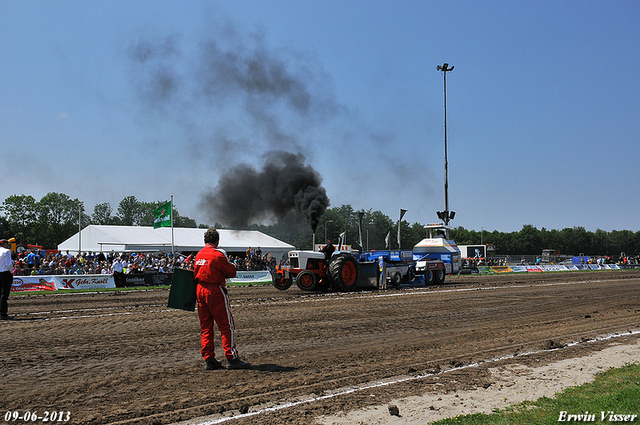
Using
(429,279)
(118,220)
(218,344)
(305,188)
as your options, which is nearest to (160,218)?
(305,188)

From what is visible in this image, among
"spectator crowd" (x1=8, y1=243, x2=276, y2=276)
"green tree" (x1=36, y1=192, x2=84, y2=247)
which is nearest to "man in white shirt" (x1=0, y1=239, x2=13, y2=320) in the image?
"spectator crowd" (x1=8, y1=243, x2=276, y2=276)

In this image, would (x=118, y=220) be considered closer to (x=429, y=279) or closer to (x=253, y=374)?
(x=429, y=279)

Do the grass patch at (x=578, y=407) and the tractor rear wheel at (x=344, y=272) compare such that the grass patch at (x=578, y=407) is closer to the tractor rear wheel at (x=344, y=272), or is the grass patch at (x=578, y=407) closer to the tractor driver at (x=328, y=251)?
the tractor rear wheel at (x=344, y=272)

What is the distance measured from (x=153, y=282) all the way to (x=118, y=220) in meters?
122

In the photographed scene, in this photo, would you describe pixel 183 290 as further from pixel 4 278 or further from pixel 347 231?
pixel 347 231

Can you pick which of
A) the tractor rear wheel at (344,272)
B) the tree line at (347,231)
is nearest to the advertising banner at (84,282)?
the tractor rear wheel at (344,272)

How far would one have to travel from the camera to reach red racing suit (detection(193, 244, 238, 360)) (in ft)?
19.6

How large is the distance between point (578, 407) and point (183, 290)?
4.51 meters

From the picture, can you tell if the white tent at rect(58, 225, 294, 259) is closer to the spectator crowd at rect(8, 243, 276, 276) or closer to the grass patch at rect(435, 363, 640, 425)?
the spectator crowd at rect(8, 243, 276, 276)

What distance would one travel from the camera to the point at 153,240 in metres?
44.1

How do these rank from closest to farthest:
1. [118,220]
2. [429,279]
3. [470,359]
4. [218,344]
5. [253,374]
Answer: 1. [253,374]
2. [470,359]
3. [218,344]
4. [429,279]
5. [118,220]

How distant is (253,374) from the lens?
592 cm

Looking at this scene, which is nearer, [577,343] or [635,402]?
[635,402]

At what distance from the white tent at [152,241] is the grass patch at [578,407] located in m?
38.8
